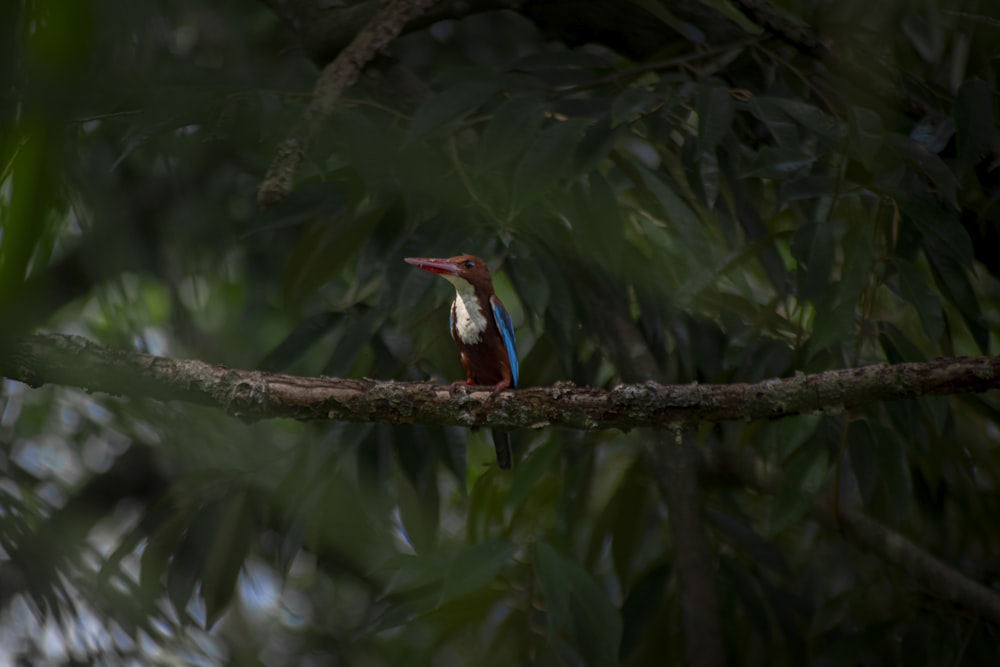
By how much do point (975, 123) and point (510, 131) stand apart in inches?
44.9

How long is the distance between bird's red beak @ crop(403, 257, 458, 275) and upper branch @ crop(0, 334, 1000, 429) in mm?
462

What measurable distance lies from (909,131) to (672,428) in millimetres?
1525

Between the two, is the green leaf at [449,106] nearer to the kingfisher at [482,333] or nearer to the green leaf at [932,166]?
the kingfisher at [482,333]

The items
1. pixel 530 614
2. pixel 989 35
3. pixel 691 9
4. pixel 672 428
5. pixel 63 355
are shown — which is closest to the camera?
pixel 63 355

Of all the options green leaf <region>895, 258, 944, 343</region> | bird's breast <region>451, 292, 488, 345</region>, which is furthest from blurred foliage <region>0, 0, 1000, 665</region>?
bird's breast <region>451, 292, 488, 345</region>

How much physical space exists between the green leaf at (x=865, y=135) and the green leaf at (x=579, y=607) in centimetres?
120

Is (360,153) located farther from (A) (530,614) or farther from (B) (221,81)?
(A) (530,614)

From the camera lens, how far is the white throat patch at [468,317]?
2877 millimetres

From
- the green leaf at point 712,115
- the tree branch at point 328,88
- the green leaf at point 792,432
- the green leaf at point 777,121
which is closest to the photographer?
the tree branch at point 328,88

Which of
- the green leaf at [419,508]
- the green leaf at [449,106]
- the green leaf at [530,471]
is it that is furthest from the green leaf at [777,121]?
the green leaf at [419,508]

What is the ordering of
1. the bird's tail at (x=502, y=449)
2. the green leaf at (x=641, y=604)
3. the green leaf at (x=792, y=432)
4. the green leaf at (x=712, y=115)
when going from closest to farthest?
the green leaf at (x=712, y=115) < the green leaf at (x=792, y=432) < the bird's tail at (x=502, y=449) < the green leaf at (x=641, y=604)

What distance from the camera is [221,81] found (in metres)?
2.89

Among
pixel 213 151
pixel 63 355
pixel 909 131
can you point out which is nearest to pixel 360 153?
pixel 63 355

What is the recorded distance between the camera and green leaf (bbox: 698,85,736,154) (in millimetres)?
2402
